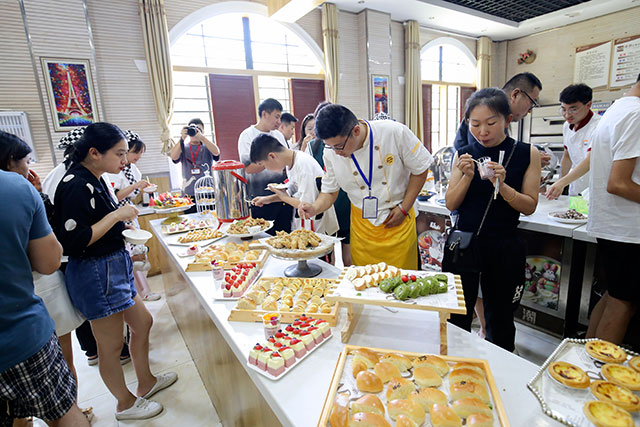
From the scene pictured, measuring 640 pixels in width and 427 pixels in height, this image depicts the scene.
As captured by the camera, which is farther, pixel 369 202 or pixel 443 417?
pixel 369 202

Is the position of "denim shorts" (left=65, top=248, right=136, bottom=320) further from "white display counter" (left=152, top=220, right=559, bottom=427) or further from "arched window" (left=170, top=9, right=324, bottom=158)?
"arched window" (left=170, top=9, right=324, bottom=158)

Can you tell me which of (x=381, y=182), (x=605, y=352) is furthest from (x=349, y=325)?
(x=381, y=182)

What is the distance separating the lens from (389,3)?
612cm

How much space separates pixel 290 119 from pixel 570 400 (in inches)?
142

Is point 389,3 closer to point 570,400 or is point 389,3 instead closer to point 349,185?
point 349,185

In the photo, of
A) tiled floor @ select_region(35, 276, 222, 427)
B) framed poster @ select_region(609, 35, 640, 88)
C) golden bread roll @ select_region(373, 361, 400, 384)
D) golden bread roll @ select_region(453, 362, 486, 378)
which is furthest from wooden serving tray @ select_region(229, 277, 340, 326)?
framed poster @ select_region(609, 35, 640, 88)

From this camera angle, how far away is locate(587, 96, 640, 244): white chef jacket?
5.15 ft

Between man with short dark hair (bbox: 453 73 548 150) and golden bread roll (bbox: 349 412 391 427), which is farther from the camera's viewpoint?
man with short dark hair (bbox: 453 73 548 150)

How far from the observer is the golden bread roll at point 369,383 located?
0.87m

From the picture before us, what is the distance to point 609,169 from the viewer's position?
5.54ft

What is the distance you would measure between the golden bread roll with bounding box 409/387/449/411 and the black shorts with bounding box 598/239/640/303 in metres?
1.53

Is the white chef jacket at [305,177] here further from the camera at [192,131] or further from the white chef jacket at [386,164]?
the camera at [192,131]

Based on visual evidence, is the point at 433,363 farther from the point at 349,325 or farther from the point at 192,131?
the point at 192,131

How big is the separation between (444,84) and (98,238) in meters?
8.84
